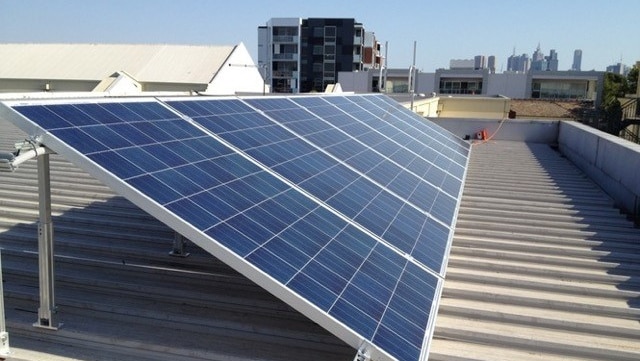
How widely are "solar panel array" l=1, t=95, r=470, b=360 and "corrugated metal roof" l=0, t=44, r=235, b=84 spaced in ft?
143

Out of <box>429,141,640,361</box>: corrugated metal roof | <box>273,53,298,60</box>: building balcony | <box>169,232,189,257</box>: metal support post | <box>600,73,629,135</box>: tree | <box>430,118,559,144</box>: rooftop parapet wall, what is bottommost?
<box>429,141,640,361</box>: corrugated metal roof

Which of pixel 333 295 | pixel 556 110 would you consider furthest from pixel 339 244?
pixel 556 110

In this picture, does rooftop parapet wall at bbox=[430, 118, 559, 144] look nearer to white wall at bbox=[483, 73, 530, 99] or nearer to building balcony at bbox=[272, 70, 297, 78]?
white wall at bbox=[483, 73, 530, 99]

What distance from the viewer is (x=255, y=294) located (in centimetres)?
787

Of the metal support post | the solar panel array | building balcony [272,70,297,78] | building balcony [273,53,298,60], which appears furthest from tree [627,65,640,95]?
the metal support post

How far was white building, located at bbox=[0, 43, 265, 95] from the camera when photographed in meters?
51.0

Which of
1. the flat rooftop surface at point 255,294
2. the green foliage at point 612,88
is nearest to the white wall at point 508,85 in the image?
the green foliage at point 612,88

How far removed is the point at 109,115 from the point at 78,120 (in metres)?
0.64

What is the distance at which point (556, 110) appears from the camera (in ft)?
185

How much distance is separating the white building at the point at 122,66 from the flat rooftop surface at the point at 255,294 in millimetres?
39389

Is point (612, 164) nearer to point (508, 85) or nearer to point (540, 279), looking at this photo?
point (540, 279)

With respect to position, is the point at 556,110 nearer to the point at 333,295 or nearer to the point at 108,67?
the point at 108,67

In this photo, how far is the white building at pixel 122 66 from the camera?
167 ft

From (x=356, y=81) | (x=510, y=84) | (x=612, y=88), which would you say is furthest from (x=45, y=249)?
(x=612, y=88)
